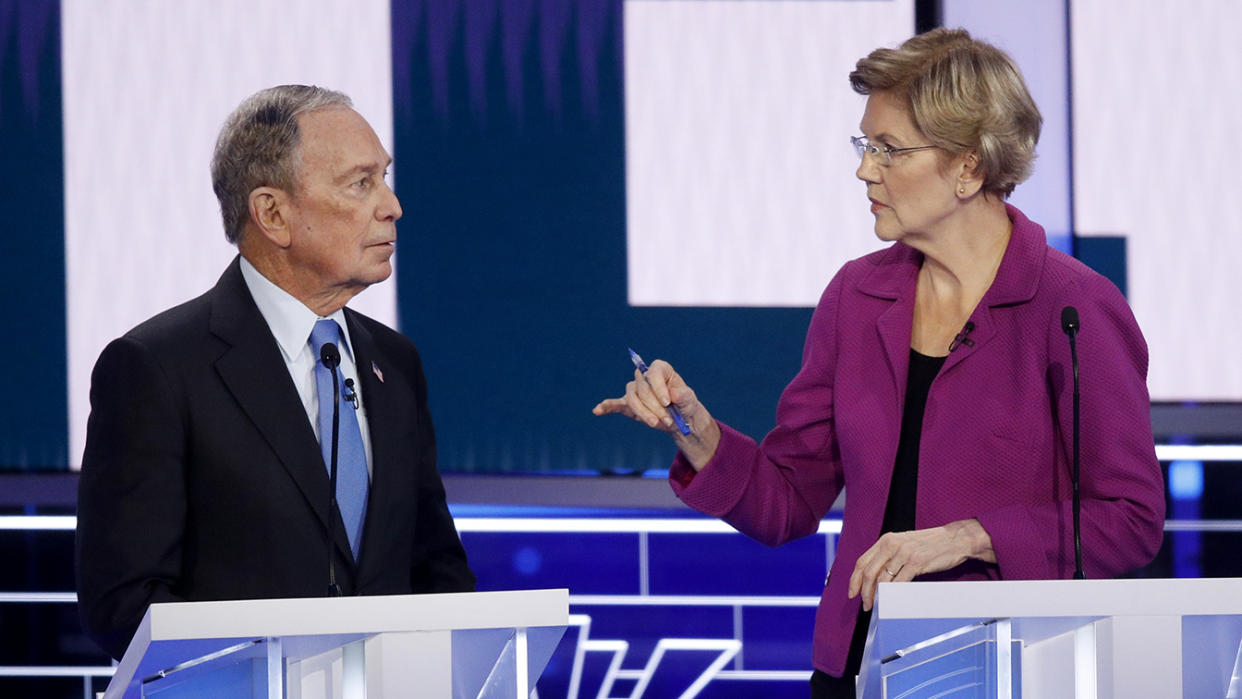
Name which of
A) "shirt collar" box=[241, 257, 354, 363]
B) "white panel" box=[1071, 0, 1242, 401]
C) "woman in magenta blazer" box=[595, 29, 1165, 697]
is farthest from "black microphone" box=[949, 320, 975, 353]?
"white panel" box=[1071, 0, 1242, 401]

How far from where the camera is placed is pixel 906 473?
2.26 meters

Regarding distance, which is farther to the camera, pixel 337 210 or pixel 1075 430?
pixel 337 210

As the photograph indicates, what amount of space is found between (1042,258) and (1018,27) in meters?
1.46

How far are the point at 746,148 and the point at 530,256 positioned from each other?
62 centimetres

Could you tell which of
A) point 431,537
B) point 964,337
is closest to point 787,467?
point 964,337

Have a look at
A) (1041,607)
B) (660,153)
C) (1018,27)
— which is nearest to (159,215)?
(660,153)

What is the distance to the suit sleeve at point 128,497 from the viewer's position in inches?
80.7

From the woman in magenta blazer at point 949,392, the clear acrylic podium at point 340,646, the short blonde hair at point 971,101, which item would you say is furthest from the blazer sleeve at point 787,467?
the clear acrylic podium at point 340,646

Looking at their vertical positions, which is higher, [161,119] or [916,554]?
[161,119]

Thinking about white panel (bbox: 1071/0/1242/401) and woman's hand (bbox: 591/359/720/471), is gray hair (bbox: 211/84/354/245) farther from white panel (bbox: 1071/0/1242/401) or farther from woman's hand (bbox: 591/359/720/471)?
white panel (bbox: 1071/0/1242/401)

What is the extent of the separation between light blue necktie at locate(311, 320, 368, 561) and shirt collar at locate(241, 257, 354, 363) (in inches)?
1.7

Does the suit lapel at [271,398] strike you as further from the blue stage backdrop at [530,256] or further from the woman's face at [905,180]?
the blue stage backdrop at [530,256]

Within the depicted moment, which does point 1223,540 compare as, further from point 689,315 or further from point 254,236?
point 254,236

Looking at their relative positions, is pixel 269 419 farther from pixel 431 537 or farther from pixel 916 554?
pixel 916 554
